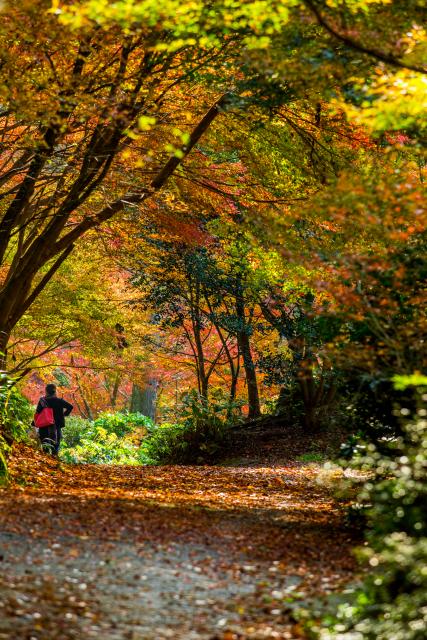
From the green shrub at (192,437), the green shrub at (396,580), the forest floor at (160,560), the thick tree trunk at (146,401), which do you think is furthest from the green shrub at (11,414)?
the thick tree trunk at (146,401)

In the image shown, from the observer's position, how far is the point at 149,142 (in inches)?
455

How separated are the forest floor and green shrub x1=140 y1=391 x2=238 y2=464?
6433 millimetres

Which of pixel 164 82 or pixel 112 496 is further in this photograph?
pixel 164 82

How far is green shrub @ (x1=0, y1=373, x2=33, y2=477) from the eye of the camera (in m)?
10.2

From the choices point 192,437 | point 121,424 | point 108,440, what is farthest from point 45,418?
point 121,424

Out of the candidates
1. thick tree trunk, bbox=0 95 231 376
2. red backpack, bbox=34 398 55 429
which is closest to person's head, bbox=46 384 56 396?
red backpack, bbox=34 398 55 429

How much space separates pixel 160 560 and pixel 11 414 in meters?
5.46

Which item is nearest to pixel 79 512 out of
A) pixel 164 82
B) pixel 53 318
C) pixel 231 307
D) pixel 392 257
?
pixel 392 257

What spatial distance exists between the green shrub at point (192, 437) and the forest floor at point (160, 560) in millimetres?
6433

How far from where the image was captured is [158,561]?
5.61 meters

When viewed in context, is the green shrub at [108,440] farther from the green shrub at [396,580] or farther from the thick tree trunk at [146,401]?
the green shrub at [396,580]

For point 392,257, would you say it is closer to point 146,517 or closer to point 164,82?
point 146,517

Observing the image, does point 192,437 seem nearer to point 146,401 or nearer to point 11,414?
point 11,414

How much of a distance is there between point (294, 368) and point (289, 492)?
253 inches
